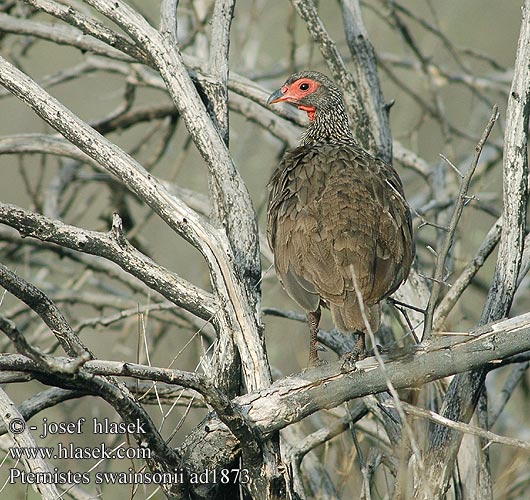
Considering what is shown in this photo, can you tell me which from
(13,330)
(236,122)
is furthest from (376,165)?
(236,122)

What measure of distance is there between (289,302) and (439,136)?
3868 mm

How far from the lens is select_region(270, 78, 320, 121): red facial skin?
5.43 m

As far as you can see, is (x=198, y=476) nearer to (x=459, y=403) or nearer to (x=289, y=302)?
(x=459, y=403)

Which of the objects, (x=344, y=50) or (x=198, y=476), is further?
(x=344, y=50)

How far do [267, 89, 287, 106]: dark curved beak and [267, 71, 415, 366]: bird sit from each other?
0.71 m

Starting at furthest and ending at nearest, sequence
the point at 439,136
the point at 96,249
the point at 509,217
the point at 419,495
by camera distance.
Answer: the point at 439,136
the point at 509,217
the point at 96,249
the point at 419,495

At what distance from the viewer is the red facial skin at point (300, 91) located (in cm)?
543

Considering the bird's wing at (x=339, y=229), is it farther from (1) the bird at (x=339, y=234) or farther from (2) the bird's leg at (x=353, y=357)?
(2) the bird's leg at (x=353, y=357)

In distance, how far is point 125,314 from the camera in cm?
511

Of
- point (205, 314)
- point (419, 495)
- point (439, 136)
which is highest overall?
point (439, 136)

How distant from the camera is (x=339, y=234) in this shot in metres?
4.00

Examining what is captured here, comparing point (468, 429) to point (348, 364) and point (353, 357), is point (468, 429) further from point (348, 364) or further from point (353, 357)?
point (353, 357)

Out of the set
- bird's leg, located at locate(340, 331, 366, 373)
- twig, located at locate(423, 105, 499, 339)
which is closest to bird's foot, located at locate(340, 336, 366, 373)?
bird's leg, located at locate(340, 331, 366, 373)

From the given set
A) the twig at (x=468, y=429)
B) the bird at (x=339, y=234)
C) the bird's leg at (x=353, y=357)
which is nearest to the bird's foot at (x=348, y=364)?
the bird's leg at (x=353, y=357)
